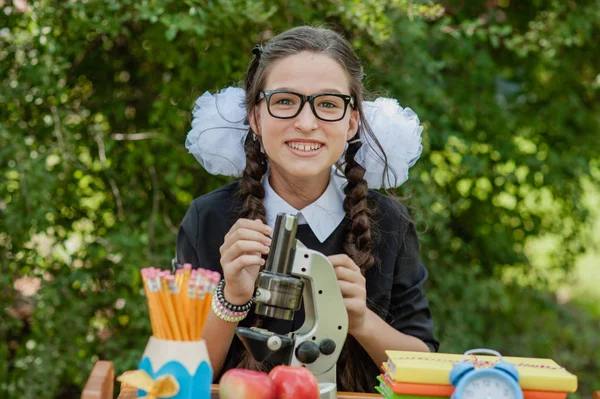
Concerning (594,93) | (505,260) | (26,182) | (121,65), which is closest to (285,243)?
(26,182)

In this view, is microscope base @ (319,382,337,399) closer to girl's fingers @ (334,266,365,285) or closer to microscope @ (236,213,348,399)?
microscope @ (236,213,348,399)

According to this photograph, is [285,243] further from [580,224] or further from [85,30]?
[580,224]

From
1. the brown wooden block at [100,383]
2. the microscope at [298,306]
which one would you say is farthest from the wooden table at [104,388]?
the microscope at [298,306]

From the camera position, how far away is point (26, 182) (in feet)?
9.74

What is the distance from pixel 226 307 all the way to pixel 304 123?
0.47 m

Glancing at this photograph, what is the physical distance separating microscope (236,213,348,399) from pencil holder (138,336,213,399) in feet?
0.70

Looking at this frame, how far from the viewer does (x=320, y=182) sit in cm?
229

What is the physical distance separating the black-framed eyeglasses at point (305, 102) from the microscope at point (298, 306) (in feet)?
1.22

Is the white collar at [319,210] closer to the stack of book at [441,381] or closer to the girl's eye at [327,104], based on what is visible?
the girl's eye at [327,104]

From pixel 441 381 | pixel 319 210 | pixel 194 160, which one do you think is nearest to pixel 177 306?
pixel 441 381

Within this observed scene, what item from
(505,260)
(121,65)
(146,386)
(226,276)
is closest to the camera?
(146,386)

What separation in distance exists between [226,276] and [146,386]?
0.41m

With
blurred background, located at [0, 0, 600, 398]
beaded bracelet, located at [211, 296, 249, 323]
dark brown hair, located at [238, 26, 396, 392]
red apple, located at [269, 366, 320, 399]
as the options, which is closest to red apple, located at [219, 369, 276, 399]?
red apple, located at [269, 366, 320, 399]

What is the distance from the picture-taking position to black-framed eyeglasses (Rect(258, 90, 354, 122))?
2.01m
